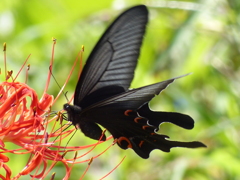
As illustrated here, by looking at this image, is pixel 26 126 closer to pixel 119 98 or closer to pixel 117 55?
pixel 119 98

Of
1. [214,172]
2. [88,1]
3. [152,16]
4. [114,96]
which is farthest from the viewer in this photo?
[152,16]

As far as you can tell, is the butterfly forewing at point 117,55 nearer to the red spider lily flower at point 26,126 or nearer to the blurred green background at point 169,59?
the red spider lily flower at point 26,126

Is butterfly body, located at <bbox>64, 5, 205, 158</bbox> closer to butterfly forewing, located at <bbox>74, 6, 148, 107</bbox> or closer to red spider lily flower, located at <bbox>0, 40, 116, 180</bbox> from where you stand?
butterfly forewing, located at <bbox>74, 6, 148, 107</bbox>

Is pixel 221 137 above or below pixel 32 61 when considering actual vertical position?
below

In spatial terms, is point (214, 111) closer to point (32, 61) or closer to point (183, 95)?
point (183, 95)

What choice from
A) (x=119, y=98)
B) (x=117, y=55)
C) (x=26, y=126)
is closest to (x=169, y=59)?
(x=117, y=55)

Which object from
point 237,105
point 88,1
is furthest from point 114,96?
point 237,105
